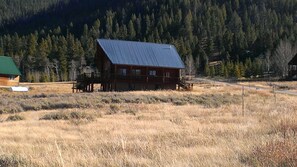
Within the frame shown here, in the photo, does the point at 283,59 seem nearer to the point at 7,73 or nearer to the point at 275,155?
the point at 7,73

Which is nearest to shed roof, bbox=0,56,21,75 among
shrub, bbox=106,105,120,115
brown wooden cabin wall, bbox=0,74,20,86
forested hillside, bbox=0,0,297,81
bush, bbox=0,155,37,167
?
brown wooden cabin wall, bbox=0,74,20,86

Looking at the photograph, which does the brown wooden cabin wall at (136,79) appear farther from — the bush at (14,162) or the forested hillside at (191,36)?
the forested hillside at (191,36)

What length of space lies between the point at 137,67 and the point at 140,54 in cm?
199

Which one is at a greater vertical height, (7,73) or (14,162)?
(7,73)

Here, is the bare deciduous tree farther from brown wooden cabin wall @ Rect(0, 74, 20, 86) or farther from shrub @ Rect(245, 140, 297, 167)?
shrub @ Rect(245, 140, 297, 167)

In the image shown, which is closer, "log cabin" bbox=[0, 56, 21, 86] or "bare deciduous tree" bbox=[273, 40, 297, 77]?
"log cabin" bbox=[0, 56, 21, 86]

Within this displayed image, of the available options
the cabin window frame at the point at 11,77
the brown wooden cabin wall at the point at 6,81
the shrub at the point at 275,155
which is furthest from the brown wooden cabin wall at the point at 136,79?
the shrub at the point at 275,155

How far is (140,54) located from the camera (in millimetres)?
49531

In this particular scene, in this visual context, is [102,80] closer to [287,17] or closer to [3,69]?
[3,69]

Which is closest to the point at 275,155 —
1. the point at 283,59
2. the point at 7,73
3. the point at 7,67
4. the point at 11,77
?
the point at 7,73

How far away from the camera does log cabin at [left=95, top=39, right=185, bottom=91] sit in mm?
47531

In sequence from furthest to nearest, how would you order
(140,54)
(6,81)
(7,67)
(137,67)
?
(7,67) < (6,81) < (140,54) < (137,67)

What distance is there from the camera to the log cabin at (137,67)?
1871 inches

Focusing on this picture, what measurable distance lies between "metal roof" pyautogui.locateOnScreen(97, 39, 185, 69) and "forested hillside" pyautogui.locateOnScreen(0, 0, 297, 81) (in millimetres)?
46123
